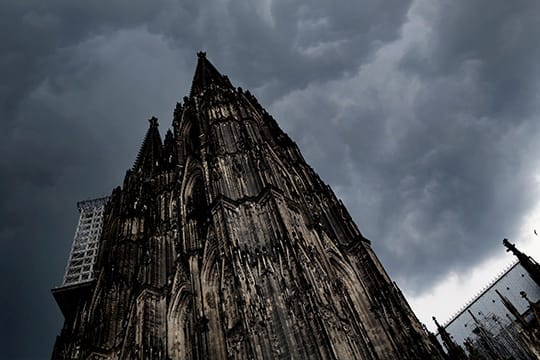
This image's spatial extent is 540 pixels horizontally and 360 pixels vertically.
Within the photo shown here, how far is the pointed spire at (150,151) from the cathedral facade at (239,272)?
723 cm

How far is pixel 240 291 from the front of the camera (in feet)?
39.1

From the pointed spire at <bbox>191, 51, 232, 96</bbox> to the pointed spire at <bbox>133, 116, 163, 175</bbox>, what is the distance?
7196 millimetres

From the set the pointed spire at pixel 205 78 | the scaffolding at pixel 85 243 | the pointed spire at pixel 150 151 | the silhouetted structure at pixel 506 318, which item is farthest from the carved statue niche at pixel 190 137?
the silhouetted structure at pixel 506 318

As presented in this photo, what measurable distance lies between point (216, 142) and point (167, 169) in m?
9.26

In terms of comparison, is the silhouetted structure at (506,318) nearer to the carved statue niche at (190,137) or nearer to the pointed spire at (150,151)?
the carved statue niche at (190,137)

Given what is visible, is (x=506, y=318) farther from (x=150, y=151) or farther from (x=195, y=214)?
(x=150, y=151)

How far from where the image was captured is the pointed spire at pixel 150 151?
114ft

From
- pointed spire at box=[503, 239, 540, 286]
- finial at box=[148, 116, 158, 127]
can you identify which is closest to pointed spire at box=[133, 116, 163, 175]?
finial at box=[148, 116, 158, 127]

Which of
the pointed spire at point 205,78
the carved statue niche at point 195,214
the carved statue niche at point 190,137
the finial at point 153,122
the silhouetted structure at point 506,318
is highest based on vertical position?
the finial at point 153,122

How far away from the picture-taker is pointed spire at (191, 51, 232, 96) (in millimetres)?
29125

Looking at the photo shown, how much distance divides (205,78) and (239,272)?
2157cm

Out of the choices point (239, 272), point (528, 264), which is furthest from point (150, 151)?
point (528, 264)

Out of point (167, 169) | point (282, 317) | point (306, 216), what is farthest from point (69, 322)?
point (282, 317)

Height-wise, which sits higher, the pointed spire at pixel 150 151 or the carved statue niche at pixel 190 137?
the pointed spire at pixel 150 151
